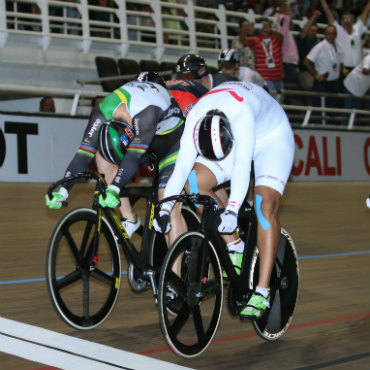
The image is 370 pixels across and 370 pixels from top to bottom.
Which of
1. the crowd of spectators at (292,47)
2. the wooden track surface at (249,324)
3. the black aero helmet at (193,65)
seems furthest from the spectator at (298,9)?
the black aero helmet at (193,65)

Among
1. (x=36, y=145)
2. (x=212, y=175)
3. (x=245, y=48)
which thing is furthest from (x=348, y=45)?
(x=212, y=175)

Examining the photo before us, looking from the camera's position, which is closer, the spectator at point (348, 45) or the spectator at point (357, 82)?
the spectator at point (357, 82)

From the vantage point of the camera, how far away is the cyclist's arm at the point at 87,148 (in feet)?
13.8

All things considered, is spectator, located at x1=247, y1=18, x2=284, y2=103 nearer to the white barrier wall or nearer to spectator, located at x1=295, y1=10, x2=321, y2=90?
spectator, located at x1=295, y1=10, x2=321, y2=90

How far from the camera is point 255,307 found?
12.4ft

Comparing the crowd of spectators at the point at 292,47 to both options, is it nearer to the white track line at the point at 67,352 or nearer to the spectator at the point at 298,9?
the spectator at the point at 298,9

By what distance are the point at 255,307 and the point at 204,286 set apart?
0.31 meters

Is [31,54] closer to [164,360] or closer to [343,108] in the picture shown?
[343,108]

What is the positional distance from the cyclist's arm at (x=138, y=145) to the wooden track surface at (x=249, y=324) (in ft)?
2.76

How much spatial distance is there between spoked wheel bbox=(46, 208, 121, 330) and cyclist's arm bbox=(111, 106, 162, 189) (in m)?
0.24

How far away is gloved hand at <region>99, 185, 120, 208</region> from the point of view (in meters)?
3.88

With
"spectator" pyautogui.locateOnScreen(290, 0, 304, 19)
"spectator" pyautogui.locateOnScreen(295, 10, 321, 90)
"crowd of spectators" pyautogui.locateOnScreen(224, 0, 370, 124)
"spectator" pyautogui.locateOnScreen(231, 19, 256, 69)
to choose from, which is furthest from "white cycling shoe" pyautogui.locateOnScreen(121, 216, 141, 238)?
"spectator" pyautogui.locateOnScreen(290, 0, 304, 19)

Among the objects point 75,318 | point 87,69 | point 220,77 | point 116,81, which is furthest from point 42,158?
point 75,318

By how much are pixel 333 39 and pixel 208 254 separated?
9.89 metres
